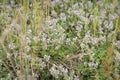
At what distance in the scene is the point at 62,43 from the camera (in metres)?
2.39

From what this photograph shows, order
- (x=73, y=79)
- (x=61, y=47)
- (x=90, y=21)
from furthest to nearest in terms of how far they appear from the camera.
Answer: (x=90, y=21) → (x=61, y=47) → (x=73, y=79)

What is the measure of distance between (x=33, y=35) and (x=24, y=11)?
21 cm

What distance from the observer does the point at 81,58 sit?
2.29 m

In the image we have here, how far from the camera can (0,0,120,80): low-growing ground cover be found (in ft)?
7.09

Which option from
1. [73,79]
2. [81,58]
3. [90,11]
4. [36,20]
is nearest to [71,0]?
[90,11]

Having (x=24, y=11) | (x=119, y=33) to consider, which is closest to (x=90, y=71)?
(x=119, y=33)

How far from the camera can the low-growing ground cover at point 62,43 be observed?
85.1 inches

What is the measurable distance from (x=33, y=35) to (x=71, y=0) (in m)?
0.58

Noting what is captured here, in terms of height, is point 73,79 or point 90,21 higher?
point 90,21

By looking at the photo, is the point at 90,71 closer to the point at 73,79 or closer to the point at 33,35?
the point at 73,79

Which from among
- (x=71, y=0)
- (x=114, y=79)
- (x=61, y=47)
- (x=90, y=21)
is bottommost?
(x=114, y=79)

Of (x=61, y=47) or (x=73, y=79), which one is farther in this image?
(x=61, y=47)

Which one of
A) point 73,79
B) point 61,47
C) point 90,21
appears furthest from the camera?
point 90,21

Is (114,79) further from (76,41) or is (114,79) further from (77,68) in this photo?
(76,41)
